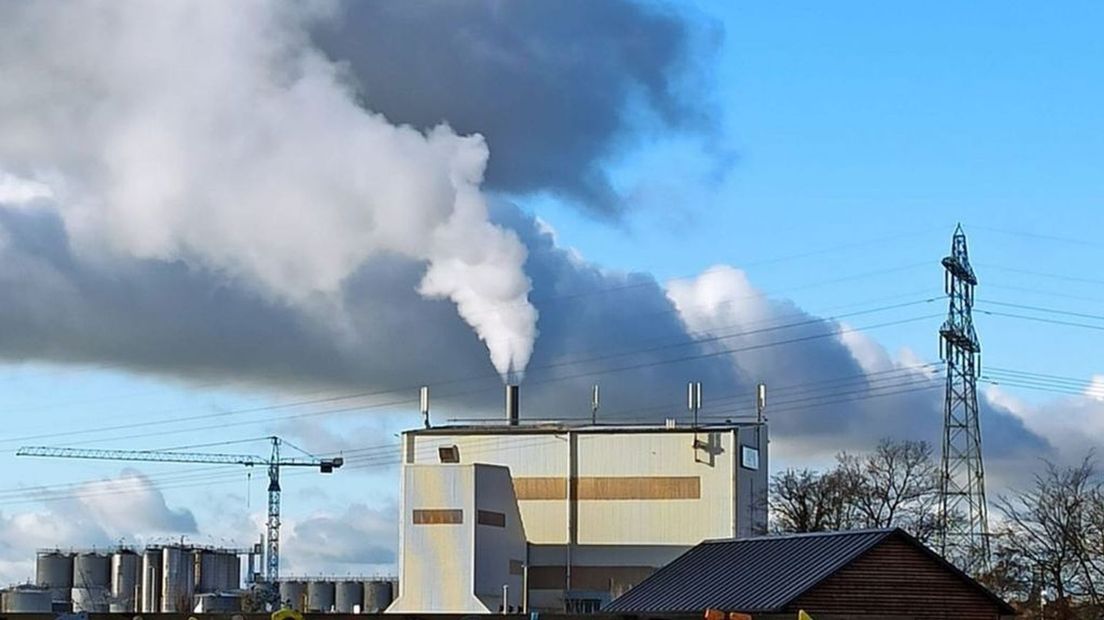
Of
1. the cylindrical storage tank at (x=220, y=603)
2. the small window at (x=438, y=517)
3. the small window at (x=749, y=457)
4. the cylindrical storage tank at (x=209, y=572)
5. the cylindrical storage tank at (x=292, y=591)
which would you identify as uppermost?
the small window at (x=749, y=457)

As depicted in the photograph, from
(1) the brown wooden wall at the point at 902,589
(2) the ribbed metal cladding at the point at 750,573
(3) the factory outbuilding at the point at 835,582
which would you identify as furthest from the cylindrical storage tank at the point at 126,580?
(1) the brown wooden wall at the point at 902,589

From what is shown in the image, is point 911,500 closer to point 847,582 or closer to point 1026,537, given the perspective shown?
point 1026,537

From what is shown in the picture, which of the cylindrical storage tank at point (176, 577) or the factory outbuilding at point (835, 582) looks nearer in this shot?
the factory outbuilding at point (835, 582)

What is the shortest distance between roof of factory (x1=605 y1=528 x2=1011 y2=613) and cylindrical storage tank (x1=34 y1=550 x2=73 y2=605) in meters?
87.3

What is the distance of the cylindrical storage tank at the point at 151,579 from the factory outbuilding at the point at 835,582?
8452 centimetres

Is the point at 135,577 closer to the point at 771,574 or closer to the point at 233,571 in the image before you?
the point at 233,571

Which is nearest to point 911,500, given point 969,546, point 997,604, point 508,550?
point 969,546

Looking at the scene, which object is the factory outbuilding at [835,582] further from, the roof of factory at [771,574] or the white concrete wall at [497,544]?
the white concrete wall at [497,544]

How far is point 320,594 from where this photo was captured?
126125mm

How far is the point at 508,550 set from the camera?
312 feet

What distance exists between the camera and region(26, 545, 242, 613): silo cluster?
129 metres

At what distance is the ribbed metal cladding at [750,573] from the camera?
4762 cm

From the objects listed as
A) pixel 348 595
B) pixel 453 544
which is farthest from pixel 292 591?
pixel 453 544

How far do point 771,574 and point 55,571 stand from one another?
95.4 meters
